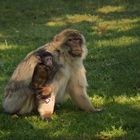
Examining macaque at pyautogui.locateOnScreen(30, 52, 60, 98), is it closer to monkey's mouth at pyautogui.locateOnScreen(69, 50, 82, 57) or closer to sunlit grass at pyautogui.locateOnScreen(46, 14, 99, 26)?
monkey's mouth at pyautogui.locateOnScreen(69, 50, 82, 57)

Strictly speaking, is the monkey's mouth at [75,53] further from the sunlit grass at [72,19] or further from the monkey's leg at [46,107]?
the sunlit grass at [72,19]

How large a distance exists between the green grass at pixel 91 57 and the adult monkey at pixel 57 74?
233 mm

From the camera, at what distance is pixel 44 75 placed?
29.7 ft

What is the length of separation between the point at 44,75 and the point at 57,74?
24 centimetres

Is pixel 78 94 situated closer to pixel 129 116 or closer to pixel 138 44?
pixel 129 116

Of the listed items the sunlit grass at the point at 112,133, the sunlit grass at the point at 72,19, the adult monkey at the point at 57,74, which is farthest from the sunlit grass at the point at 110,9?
the sunlit grass at the point at 112,133

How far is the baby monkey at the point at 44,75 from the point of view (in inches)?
356

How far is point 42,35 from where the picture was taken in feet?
60.3

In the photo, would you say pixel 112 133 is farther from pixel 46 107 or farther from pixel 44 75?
pixel 44 75

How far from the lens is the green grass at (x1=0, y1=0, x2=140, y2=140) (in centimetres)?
865

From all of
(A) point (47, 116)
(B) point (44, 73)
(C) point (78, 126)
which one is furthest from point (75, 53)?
(C) point (78, 126)

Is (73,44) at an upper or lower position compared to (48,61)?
upper

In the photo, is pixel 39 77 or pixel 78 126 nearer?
pixel 78 126

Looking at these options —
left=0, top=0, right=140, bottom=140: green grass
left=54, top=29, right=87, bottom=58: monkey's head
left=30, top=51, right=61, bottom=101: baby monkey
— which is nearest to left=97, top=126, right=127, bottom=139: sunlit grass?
left=0, top=0, right=140, bottom=140: green grass
